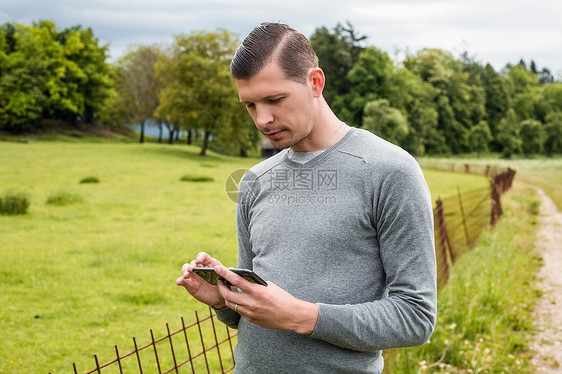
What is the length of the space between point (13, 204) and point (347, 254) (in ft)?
38.8

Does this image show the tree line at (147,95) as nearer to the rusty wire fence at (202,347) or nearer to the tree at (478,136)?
the tree at (478,136)

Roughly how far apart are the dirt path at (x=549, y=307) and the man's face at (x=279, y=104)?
3.58 m

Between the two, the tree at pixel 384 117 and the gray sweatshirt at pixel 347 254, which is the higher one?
the tree at pixel 384 117

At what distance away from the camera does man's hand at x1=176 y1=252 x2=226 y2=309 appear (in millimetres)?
1359

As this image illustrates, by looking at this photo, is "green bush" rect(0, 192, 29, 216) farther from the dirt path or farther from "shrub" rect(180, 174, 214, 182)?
the dirt path

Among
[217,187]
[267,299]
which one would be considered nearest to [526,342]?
[267,299]

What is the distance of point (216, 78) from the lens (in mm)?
12922

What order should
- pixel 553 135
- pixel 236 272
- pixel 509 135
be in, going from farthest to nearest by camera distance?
pixel 553 135
pixel 509 135
pixel 236 272

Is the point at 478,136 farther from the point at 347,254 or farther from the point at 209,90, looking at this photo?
the point at 347,254

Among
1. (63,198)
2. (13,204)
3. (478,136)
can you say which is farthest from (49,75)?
(478,136)

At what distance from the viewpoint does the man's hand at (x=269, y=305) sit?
1145mm

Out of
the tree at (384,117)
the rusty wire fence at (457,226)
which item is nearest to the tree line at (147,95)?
the rusty wire fence at (457,226)

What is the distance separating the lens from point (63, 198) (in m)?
13.0

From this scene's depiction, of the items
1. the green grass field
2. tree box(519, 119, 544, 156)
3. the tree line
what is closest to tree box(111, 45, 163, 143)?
the tree line
